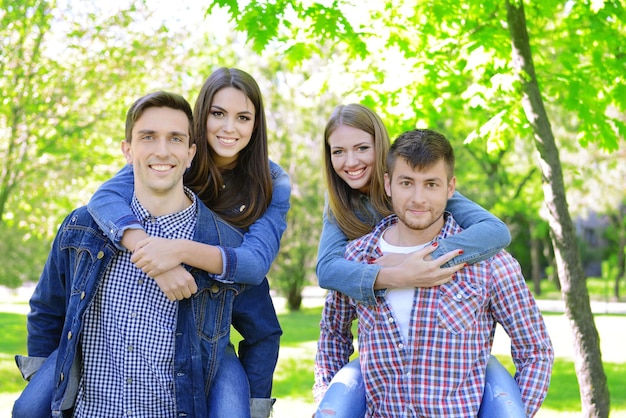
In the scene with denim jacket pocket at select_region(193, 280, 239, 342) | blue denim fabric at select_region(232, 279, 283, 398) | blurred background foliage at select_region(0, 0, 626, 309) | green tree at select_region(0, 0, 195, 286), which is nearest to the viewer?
denim jacket pocket at select_region(193, 280, 239, 342)

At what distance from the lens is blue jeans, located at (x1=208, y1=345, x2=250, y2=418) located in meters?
3.11

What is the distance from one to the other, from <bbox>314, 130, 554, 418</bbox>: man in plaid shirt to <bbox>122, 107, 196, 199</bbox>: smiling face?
0.89 meters

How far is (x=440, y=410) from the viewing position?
2832 mm

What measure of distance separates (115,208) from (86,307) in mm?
425

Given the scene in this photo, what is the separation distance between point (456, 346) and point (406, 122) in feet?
14.0

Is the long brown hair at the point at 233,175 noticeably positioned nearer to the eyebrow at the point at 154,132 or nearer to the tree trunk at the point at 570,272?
the eyebrow at the point at 154,132

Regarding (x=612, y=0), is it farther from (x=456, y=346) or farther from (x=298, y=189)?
(x=298, y=189)

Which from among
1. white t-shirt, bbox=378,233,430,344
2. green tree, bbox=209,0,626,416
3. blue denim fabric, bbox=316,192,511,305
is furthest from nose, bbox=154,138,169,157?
green tree, bbox=209,0,626,416

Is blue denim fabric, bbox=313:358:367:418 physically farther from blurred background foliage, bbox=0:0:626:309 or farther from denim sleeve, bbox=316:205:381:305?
blurred background foliage, bbox=0:0:626:309

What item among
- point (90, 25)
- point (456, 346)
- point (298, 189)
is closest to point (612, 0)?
point (456, 346)

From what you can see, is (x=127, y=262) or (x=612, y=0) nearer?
Result: (x=127, y=262)

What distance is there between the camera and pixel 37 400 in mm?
3041

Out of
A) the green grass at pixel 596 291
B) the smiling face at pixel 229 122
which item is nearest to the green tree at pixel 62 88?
the smiling face at pixel 229 122

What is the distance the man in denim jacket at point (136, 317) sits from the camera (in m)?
2.99
